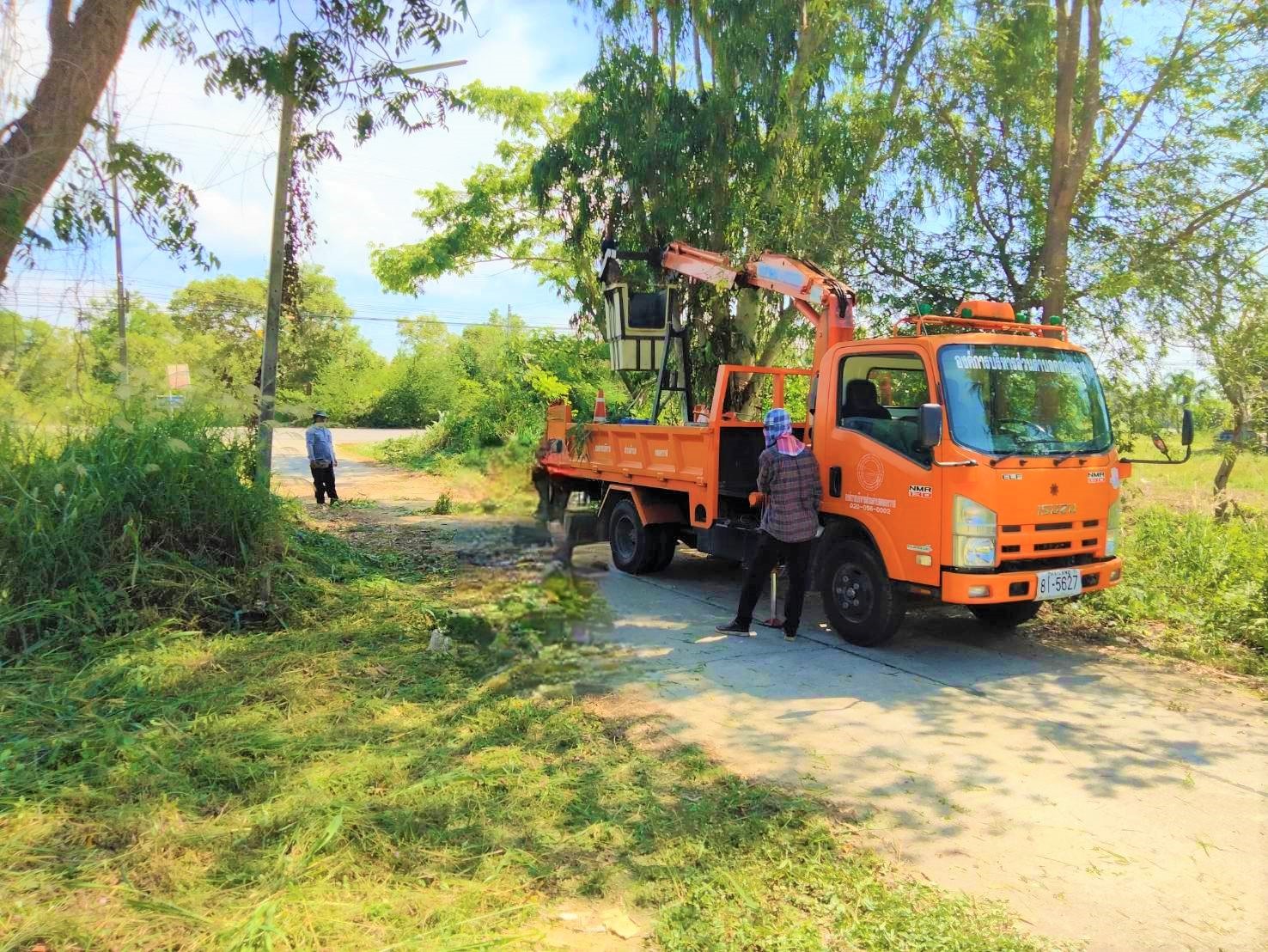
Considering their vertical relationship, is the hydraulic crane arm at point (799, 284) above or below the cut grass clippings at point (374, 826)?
above

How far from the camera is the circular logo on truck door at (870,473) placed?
20.5 feet

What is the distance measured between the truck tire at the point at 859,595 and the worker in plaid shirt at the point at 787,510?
223 millimetres

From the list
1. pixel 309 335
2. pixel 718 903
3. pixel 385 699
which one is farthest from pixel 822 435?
pixel 309 335

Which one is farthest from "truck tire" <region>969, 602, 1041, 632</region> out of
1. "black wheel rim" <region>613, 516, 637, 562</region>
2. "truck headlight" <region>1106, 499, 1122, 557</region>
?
"black wheel rim" <region>613, 516, 637, 562</region>

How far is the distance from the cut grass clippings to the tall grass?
0.44m

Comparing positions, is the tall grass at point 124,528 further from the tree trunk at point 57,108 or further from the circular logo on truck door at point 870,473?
the circular logo on truck door at point 870,473

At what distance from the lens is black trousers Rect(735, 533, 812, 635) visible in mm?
6621

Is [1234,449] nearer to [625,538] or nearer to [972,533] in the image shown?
[972,533]

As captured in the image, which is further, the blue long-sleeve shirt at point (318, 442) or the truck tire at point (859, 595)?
the blue long-sleeve shirt at point (318, 442)

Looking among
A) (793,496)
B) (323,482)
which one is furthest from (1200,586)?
(323,482)

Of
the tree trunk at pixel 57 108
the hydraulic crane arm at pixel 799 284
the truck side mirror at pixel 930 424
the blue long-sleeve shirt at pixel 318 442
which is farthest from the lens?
the blue long-sleeve shirt at pixel 318 442

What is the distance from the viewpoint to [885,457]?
6.23 metres

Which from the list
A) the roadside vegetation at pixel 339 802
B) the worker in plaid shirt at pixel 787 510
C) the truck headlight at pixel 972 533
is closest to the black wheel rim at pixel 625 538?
the worker in plaid shirt at pixel 787 510

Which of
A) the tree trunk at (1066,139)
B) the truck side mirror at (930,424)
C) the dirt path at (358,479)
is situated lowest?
the dirt path at (358,479)
